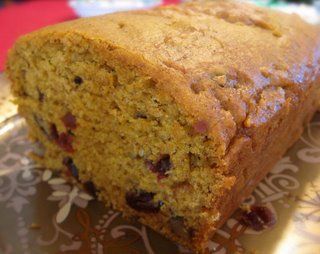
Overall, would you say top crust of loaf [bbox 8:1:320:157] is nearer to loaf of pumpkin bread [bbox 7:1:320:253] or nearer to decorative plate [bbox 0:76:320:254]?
loaf of pumpkin bread [bbox 7:1:320:253]

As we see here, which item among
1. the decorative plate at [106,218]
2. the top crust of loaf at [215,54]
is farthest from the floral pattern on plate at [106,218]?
the top crust of loaf at [215,54]

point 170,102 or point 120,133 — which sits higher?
point 170,102

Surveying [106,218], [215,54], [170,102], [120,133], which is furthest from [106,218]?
[215,54]

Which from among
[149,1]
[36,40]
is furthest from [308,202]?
[149,1]

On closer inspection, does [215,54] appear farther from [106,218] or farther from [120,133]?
[106,218]

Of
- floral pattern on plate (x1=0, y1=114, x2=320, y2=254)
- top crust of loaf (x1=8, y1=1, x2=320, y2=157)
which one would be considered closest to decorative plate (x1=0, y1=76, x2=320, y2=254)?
floral pattern on plate (x1=0, y1=114, x2=320, y2=254)

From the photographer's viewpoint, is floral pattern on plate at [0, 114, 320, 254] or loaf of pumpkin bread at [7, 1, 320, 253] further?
floral pattern on plate at [0, 114, 320, 254]

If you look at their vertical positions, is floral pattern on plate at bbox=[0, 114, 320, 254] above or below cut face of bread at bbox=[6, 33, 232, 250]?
below

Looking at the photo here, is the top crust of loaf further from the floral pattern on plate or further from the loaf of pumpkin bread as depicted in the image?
the floral pattern on plate
